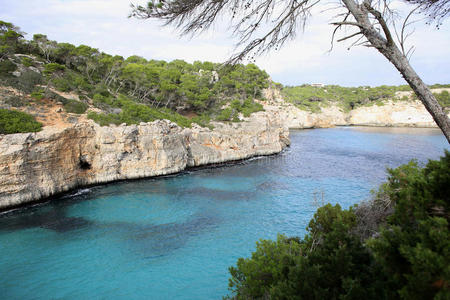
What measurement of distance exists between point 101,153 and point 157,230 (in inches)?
319

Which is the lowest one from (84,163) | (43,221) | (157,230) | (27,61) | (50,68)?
(157,230)

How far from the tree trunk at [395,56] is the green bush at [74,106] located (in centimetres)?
1784

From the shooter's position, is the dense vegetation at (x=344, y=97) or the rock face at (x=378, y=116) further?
the dense vegetation at (x=344, y=97)

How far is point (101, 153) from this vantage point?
16.2 metres

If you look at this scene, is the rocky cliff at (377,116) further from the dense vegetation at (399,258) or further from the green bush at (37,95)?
the dense vegetation at (399,258)

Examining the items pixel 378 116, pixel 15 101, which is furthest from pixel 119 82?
pixel 378 116

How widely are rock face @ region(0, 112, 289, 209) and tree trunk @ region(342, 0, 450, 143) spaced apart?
1505cm

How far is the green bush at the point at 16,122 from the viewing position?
1266 cm

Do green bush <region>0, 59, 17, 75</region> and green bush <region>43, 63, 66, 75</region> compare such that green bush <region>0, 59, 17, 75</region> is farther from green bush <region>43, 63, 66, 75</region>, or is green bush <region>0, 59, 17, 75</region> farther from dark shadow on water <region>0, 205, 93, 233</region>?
dark shadow on water <region>0, 205, 93, 233</region>

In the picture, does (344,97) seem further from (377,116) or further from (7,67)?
(7,67)

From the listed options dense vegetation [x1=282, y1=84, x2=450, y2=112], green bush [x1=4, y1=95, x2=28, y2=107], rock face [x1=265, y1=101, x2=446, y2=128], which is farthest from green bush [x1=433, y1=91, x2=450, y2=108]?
green bush [x1=4, y1=95, x2=28, y2=107]

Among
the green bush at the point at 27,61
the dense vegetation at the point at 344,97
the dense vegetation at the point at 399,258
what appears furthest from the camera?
the dense vegetation at the point at 344,97

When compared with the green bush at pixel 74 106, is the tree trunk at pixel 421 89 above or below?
below

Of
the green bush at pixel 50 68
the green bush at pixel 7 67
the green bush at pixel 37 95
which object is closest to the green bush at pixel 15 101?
the green bush at pixel 37 95
